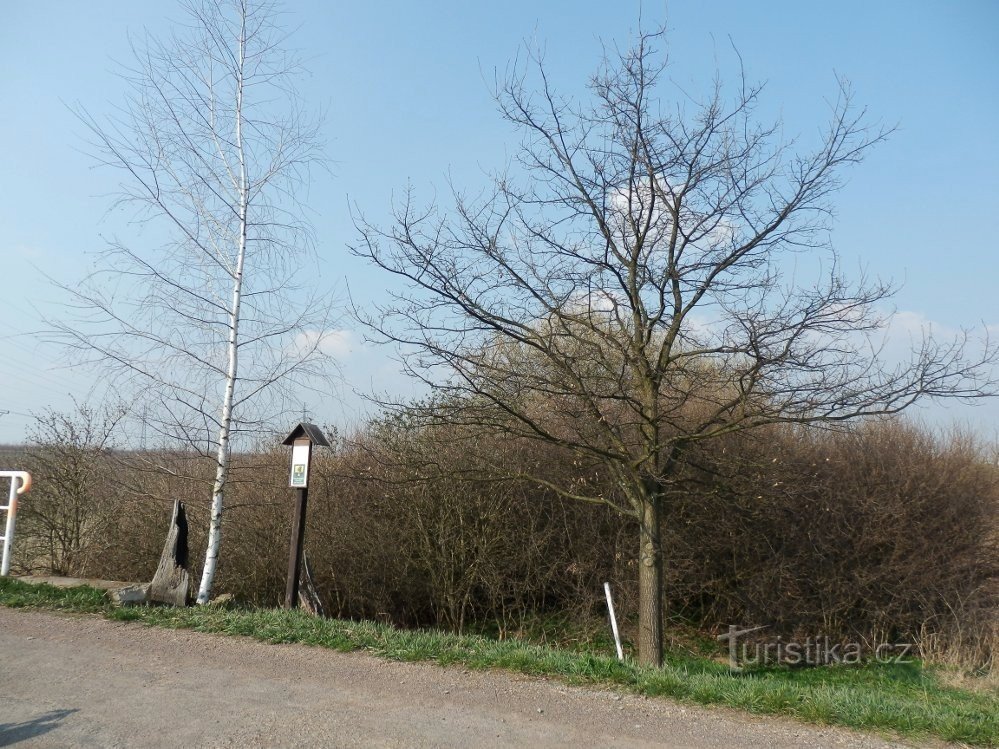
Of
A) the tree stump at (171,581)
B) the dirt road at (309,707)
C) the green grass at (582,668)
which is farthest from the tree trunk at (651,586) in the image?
the tree stump at (171,581)

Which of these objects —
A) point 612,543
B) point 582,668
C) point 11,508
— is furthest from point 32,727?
point 612,543

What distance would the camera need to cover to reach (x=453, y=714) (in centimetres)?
549

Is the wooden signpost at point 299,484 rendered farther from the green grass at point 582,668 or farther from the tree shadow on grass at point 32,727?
the tree shadow on grass at point 32,727

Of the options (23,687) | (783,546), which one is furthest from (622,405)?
(23,687)

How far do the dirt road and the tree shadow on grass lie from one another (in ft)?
0.04

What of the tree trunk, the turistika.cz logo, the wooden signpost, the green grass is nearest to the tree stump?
the green grass

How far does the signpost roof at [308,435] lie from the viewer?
948cm

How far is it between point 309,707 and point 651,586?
524 centimetres

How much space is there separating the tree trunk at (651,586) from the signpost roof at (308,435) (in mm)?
3913

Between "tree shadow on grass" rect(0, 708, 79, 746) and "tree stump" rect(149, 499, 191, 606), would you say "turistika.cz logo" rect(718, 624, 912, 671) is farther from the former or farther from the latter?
"tree shadow on grass" rect(0, 708, 79, 746)

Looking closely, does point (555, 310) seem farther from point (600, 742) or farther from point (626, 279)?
point (600, 742)

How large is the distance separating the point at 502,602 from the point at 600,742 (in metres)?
8.13

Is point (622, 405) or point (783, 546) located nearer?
point (622, 405)

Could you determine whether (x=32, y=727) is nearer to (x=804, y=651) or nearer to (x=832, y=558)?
(x=804, y=651)
